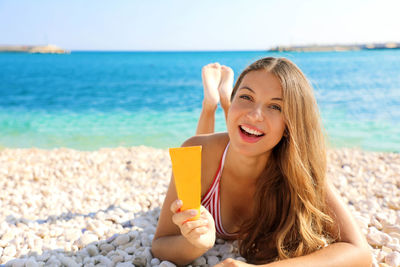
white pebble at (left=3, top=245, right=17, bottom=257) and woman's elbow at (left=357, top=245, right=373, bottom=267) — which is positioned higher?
woman's elbow at (left=357, top=245, right=373, bottom=267)

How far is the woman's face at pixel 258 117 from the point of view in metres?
1.89

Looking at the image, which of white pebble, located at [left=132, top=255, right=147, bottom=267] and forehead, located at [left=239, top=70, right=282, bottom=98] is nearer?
forehead, located at [left=239, top=70, right=282, bottom=98]

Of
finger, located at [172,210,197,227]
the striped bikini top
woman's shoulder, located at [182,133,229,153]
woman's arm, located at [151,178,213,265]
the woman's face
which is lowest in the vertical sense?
woman's arm, located at [151,178,213,265]

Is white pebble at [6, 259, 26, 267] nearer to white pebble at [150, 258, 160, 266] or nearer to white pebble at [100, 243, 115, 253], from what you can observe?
white pebble at [100, 243, 115, 253]

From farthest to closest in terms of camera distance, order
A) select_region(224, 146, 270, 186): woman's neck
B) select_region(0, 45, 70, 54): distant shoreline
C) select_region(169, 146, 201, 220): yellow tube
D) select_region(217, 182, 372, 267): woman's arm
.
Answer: select_region(0, 45, 70, 54): distant shoreline
select_region(224, 146, 270, 186): woman's neck
select_region(217, 182, 372, 267): woman's arm
select_region(169, 146, 201, 220): yellow tube

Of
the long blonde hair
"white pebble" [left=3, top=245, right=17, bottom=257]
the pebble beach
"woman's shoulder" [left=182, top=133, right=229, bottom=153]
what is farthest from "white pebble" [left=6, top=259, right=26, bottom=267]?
the long blonde hair

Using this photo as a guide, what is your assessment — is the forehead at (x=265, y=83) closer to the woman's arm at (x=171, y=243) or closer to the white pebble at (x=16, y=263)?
the woman's arm at (x=171, y=243)

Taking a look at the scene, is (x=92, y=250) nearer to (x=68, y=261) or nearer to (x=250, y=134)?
(x=68, y=261)

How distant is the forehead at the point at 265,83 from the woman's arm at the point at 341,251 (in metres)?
0.74

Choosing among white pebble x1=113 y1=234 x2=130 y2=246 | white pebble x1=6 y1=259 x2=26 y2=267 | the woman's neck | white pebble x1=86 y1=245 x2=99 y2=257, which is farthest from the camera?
white pebble x1=113 y1=234 x2=130 y2=246

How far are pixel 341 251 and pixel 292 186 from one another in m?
0.45

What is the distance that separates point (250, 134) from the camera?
6.38 ft

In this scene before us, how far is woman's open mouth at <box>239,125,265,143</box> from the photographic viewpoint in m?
1.89

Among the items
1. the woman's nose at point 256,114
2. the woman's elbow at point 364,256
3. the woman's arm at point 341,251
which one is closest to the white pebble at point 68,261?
the woman's arm at point 341,251
